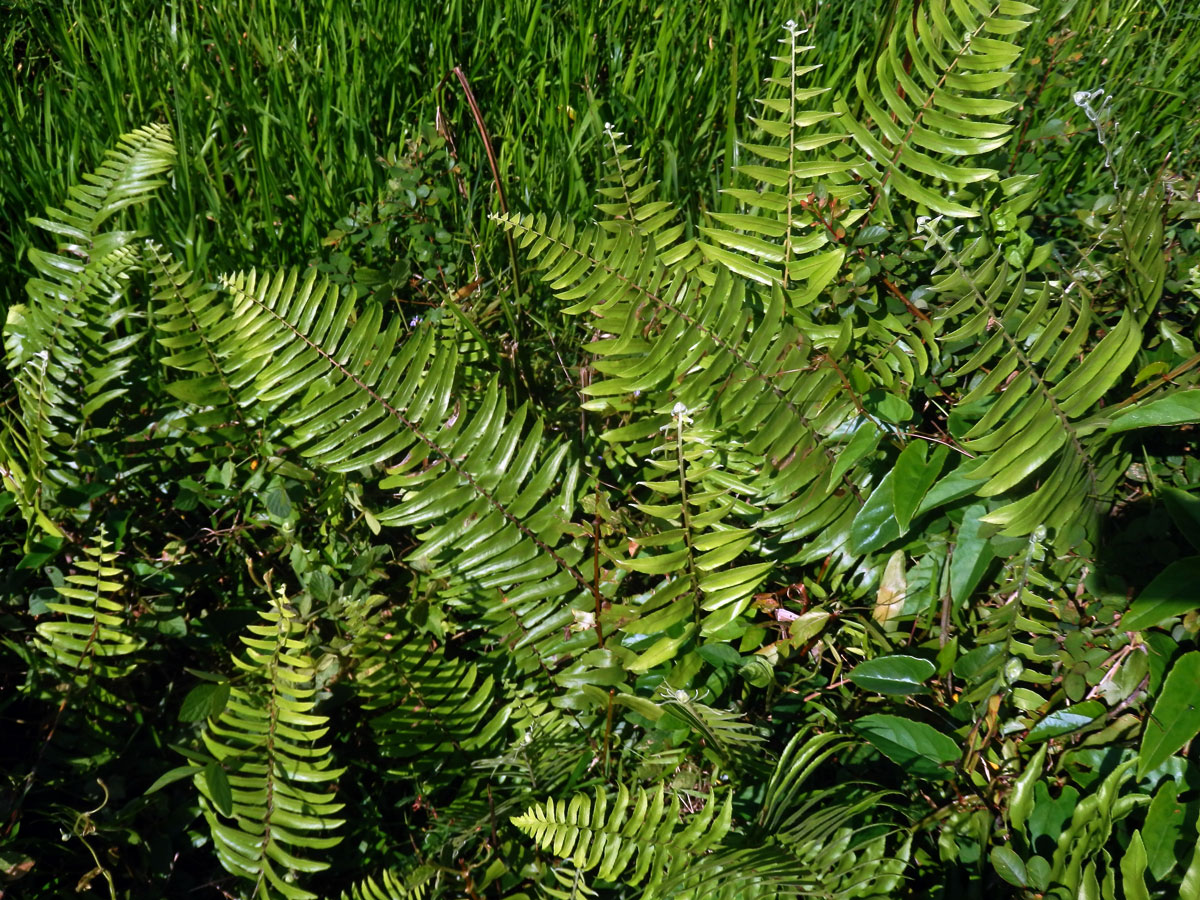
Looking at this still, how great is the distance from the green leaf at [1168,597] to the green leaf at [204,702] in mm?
1603

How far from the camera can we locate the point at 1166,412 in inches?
60.5

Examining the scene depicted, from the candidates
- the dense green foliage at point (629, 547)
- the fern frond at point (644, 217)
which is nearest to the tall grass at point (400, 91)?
the dense green foliage at point (629, 547)

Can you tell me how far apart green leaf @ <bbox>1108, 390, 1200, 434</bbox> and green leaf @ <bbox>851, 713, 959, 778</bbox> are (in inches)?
24.4

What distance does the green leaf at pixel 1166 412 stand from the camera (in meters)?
1.51

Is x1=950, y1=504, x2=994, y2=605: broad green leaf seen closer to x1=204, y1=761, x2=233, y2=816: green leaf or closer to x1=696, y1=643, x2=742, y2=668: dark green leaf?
x1=696, y1=643, x2=742, y2=668: dark green leaf

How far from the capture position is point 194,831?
1.88 meters

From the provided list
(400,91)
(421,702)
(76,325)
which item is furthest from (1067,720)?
(400,91)

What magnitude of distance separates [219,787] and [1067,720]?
148 cm

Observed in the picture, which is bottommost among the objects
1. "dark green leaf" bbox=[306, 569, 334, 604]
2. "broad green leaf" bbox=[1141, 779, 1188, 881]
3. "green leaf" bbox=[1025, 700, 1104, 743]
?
"dark green leaf" bbox=[306, 569, 334, 604]

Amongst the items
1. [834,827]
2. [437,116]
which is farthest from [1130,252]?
[437,116]

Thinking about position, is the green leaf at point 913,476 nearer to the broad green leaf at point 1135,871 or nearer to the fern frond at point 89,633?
the broad green leaf at point 1135,871

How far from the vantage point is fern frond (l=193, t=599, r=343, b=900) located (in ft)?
A: 5.53

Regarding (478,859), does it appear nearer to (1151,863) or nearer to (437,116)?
(1151,863)

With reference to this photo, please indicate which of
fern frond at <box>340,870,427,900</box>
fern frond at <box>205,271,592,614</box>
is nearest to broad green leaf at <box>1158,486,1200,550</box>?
fern frond at <box>205,271,592,614</box>
